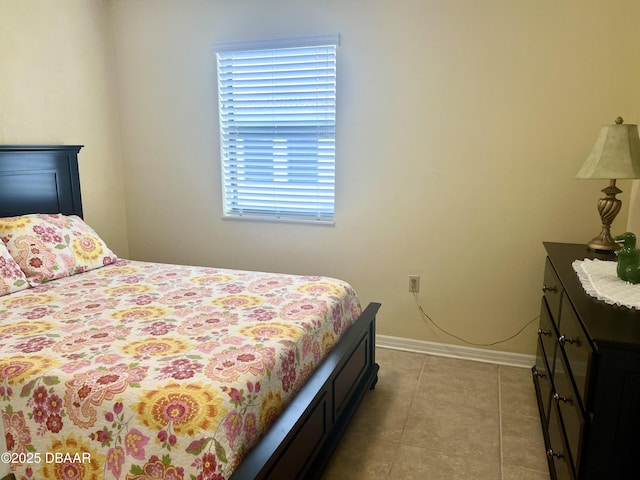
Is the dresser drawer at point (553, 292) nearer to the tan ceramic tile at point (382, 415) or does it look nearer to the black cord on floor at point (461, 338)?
the black cord on floor at point (461, 338)

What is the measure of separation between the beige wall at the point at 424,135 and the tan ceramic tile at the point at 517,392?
0.59 feet

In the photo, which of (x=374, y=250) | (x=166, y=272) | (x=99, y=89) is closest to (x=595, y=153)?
(x=374, y=250)

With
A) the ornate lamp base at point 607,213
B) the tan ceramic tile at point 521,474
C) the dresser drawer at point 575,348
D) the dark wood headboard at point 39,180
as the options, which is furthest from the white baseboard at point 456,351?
the dark wood headboard at point 39,180

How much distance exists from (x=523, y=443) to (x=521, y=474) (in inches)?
9.2

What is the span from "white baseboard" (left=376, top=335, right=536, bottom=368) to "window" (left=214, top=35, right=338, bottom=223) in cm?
95

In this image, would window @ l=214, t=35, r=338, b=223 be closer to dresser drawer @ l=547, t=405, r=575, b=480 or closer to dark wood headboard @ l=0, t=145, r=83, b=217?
dark wood headboard @ l=0, t=145, r=83, b=217

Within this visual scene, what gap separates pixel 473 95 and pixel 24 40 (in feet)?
9.10

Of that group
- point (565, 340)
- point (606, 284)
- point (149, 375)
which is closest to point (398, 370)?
point (565, 340)

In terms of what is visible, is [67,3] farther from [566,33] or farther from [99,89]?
[566,33]

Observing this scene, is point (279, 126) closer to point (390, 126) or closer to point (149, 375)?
point (390, 126)

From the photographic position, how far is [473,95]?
286 centimetres

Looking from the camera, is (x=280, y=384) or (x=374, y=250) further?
(x=374, y=250)

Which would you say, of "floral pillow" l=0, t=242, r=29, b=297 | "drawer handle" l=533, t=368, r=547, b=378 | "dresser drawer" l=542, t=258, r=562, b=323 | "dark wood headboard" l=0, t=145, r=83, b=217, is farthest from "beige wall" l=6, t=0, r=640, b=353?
"floral pillow" l=0, t=242, r=29, b=297

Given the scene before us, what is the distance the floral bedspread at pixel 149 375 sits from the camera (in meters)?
1.39
